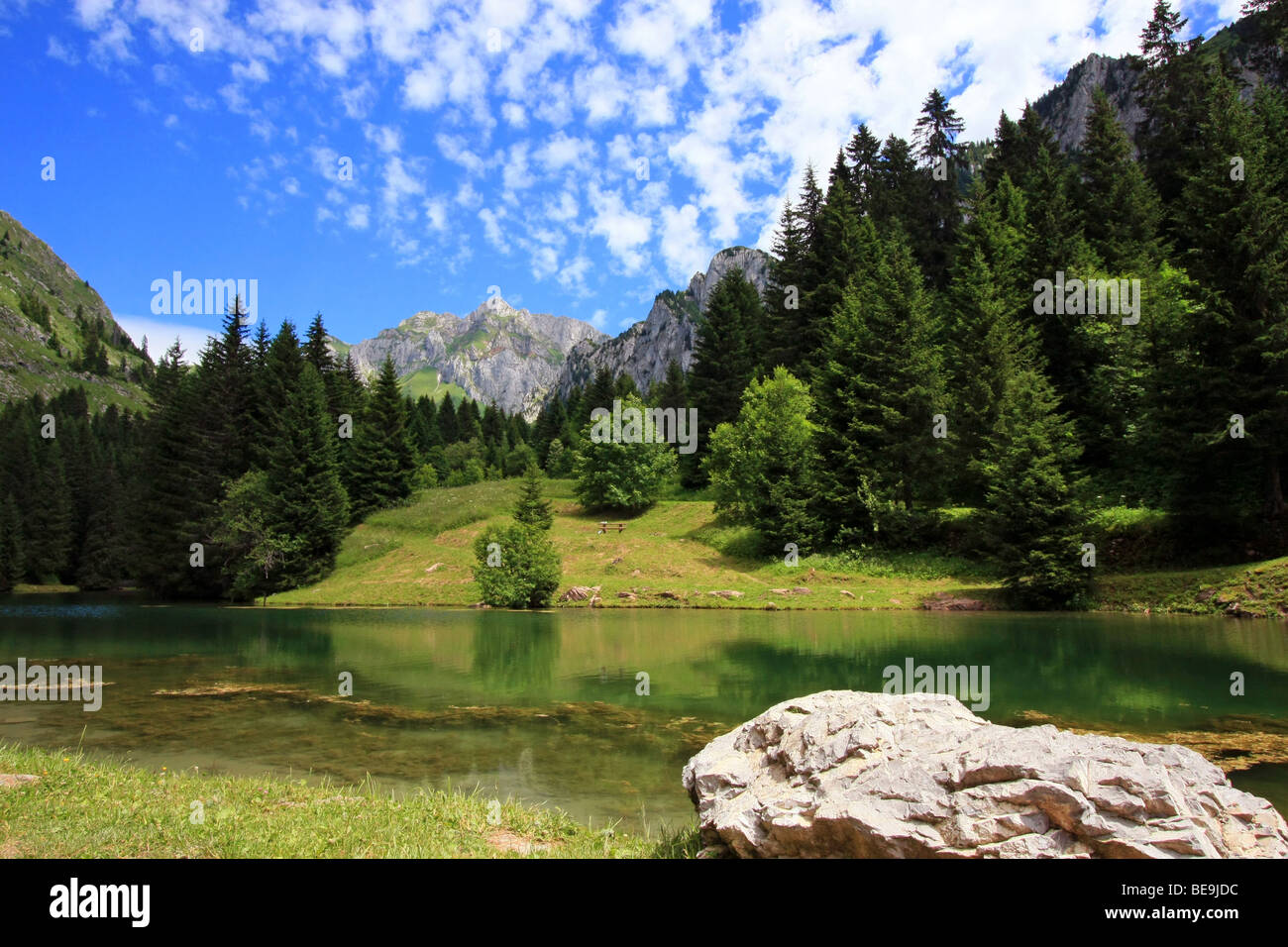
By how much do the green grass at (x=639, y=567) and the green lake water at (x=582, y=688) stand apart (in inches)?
231

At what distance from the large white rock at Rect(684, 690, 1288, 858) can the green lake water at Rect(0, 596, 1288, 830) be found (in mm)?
2976

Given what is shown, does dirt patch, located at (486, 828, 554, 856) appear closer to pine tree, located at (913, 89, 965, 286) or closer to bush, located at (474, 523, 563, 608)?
bush, located at (474, 523, 563, 608)

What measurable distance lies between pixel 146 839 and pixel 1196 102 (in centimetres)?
7780

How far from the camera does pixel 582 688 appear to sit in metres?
17.1

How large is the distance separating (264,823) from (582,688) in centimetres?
1075

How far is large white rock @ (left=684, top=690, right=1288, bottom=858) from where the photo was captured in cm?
448

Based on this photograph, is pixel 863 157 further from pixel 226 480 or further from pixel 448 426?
pixel 448 426

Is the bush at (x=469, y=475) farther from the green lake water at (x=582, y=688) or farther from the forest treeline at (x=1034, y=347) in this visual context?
the green lake water at (x=582, y=688)

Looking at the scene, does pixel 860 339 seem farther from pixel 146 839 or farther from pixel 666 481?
pixel 146 839

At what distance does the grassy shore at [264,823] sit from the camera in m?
5.97

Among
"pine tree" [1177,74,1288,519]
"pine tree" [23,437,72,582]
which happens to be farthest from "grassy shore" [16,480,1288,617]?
"pine tree" [23,437,72,582]

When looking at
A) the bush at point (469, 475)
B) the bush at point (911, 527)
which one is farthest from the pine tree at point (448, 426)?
the bush at point (911, 527)

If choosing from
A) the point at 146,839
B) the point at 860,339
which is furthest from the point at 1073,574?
the point at 146,839
